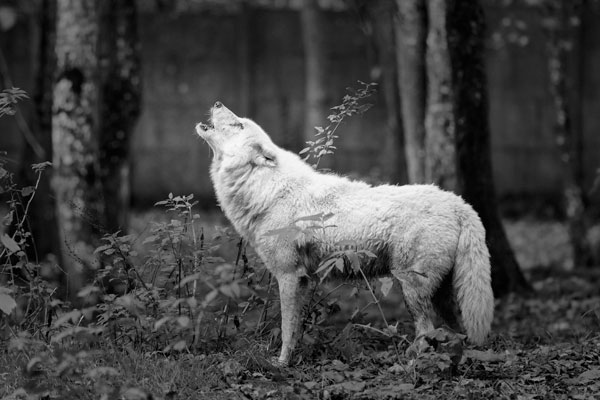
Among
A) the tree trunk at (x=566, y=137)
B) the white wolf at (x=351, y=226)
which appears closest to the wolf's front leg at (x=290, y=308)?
the white wolf at (x=351, y=226)

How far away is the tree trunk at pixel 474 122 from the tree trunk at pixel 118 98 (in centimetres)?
396

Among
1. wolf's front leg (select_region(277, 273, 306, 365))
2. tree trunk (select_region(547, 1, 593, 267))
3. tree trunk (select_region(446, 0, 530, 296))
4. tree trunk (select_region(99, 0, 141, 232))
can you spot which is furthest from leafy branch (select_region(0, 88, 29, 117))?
tree trunk (select_region(547, 1, 593, 267))

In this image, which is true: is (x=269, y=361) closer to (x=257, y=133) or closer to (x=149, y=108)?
(x=257, y=133)

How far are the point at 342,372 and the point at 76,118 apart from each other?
427 cm

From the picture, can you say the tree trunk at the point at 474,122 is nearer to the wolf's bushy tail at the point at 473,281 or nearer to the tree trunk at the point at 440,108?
the tree trunk at the point at 440,108

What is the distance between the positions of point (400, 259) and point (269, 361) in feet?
3.60

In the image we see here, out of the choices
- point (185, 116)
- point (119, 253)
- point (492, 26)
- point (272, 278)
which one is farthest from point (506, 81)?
point (119, 253)

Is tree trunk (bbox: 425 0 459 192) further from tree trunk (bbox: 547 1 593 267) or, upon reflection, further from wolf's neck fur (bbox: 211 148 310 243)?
tree trunk (bbox: 547 1 593 267)

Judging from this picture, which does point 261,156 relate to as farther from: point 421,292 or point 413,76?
point 413,76

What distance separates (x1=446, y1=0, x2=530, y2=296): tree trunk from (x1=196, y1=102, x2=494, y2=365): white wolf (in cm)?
292

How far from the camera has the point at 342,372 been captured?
5.18 m

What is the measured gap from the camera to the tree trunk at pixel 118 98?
31.7 ft

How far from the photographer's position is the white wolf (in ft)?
17.6

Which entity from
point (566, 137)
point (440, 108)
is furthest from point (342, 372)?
point (566, 137)
